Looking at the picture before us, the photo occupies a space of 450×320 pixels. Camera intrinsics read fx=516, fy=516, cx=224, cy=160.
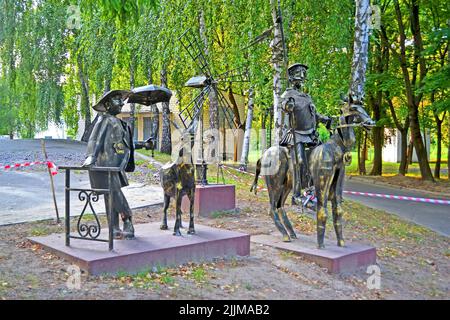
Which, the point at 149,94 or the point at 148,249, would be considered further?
the point at 149,94

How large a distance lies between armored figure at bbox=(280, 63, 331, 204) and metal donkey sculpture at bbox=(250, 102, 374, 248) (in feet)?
0.64

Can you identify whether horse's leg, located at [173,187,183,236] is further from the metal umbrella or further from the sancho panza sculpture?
the metal umbrella

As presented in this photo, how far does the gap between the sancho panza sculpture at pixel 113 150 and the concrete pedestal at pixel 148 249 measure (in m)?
0.41

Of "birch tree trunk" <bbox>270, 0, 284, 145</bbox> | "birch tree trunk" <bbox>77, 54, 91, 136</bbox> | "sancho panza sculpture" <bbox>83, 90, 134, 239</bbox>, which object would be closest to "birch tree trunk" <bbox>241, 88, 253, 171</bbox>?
"birch tree trunk" <bbox>270, 0, 284, 145</bbox>

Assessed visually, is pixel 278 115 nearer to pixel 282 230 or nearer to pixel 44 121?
pixel 282 230

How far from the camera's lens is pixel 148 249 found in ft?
18.8

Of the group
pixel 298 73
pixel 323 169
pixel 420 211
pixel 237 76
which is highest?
pixel 237 76

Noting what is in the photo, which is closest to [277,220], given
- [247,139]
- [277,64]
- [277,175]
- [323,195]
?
[277,175]

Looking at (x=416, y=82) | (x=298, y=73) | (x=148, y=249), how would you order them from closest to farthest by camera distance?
(x=148, y=249) < (x=298, y=73) < (x=416, y=82)

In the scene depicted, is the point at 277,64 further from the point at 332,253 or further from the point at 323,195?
the point at 332,253

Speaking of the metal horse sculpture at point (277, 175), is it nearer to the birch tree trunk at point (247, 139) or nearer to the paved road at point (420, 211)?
the paved road at point (420, 211)

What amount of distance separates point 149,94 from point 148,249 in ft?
7.25
